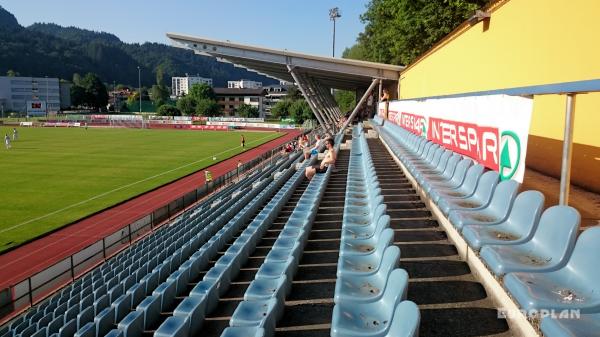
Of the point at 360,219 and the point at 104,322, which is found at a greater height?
the point at 360,219

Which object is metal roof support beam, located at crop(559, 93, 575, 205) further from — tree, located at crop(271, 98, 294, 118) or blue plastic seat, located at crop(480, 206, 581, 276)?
tree, located at crop(271, 98, 294, 118)

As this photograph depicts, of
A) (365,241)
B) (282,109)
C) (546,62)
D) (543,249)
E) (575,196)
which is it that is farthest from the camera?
(282,109)

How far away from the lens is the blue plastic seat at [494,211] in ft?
15.7

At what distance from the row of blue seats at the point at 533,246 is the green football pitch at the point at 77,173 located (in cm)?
1624

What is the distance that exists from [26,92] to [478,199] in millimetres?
139806

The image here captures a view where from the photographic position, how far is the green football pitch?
1922 centimetres

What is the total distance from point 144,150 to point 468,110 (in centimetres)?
3966

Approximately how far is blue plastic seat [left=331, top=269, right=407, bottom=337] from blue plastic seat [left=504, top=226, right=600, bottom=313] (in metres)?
0.86

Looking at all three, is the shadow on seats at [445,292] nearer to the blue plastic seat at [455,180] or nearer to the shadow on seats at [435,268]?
the shadow on seats at [435,268]

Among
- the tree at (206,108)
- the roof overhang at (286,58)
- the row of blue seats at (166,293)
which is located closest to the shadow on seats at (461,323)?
the row of blue seats at (166,293)

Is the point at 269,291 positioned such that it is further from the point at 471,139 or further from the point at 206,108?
the point at 206,108

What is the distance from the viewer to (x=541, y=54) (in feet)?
27.0

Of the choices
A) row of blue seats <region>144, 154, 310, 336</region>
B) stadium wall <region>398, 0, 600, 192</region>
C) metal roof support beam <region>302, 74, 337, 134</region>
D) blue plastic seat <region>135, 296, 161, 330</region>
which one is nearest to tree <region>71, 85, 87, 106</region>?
metal roof support beam <region>302, 74, 337, 134</region>

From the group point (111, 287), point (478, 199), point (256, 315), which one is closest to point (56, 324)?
point (111, 287)
